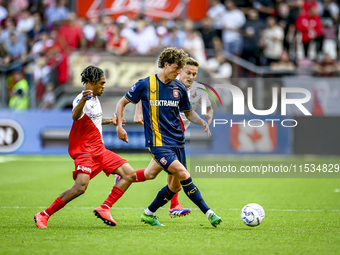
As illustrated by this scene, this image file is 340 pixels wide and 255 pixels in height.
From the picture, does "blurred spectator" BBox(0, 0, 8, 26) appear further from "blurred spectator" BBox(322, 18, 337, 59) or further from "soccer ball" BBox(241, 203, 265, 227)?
"soccer ball" BBox(241, 203, 265, 227)

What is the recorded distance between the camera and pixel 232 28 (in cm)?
1716

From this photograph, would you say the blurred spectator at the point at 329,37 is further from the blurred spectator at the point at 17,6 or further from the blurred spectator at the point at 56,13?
the blurred spectator at the point at 17,6

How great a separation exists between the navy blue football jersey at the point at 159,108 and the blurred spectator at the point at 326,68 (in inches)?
383

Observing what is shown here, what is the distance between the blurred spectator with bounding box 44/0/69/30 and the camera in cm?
1872

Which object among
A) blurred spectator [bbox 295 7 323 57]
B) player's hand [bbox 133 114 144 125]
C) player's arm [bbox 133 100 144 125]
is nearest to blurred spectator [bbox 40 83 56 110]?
blurred spectator [bbox 295 7 323 57]

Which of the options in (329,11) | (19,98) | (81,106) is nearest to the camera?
(81,106)

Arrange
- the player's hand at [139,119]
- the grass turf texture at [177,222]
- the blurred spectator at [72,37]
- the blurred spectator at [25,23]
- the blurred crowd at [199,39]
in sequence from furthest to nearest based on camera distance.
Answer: the blurred spectator at [25,23] → the blurred spectator at [72,37] → the blurred crowd at [199,39] → the player's hand at [139,119] → the grass turf texture at [177,222]

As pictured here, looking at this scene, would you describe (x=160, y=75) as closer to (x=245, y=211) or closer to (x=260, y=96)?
(x=245, y=211)

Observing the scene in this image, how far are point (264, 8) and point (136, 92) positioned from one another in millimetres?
13458

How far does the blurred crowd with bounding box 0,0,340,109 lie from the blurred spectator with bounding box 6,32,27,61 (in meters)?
0.03

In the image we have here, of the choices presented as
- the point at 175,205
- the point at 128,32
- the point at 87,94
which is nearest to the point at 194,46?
the point at 128,32

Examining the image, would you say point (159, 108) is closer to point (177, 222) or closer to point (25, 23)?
point (177, 222)

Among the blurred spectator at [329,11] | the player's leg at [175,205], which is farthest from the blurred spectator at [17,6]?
the player's leg at [175,205]

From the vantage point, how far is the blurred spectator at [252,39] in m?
16.4
